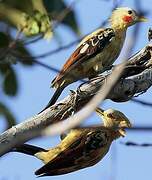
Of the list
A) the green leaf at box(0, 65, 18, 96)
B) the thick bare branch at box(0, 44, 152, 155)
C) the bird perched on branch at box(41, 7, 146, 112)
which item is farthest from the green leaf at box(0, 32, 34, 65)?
the bird perched on branch at box(41, 7, 146, 112)

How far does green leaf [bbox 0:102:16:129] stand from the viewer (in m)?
3.22

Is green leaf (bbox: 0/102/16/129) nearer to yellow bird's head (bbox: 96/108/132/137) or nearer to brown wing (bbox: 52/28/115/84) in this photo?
yellow bird's head (bbox: 96/108/132/137)

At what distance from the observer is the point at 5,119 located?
324cm

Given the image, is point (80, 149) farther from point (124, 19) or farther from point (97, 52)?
point (124, 19)

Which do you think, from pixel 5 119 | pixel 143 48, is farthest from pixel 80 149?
pixel 5 119

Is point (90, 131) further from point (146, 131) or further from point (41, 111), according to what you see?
point (146, 131)

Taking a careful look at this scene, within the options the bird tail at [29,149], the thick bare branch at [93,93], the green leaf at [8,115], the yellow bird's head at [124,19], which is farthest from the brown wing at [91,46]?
the green leaf at [8,115]

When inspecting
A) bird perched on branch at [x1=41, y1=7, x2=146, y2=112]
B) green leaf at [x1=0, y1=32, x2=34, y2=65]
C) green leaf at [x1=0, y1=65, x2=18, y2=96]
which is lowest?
bird perched on branch at [x1=41, y1=7, x2=146, y2=112]

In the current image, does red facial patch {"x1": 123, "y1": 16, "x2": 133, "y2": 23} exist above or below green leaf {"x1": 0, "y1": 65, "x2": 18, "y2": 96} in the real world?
below

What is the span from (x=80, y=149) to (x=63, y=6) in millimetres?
1648

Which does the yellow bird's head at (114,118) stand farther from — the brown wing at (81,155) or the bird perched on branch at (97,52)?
the bird perched on branch at (97,52)

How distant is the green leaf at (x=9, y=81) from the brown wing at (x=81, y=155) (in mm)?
875

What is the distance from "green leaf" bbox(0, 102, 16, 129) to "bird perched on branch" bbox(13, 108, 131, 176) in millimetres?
500

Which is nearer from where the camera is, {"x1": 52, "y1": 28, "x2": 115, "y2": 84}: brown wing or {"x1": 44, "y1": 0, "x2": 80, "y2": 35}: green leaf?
{"x1": 44, "y1": 0, "x2": 80, "y2": 35}: green leaf
